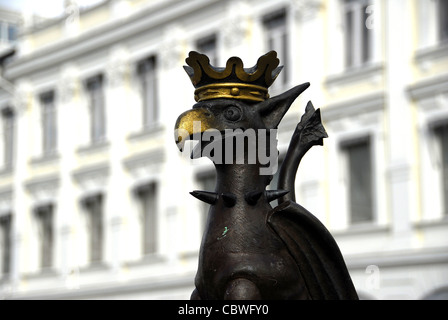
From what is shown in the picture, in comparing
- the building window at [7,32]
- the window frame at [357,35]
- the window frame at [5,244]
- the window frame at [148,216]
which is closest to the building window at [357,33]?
the window frame at [357,35]

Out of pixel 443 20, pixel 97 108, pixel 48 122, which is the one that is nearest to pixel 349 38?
pixel 443 20

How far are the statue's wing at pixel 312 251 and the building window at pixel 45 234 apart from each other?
26320 mm

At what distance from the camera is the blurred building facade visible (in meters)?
20.8

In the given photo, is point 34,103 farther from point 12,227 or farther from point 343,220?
point 343,220

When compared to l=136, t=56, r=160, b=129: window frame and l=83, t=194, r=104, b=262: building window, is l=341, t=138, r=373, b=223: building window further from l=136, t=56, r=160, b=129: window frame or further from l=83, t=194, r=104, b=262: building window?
l=83, t=194, r=104, b=262: building window

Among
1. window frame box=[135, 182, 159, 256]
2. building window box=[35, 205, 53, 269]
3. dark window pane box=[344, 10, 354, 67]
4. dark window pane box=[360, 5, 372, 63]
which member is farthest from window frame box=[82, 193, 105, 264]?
dark window pane box=[360, 5, 372, 63]

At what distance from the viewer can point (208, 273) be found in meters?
4.40

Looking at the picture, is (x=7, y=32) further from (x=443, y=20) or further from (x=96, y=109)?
(x=443, y=20)

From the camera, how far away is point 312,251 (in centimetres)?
452

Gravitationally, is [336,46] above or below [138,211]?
above

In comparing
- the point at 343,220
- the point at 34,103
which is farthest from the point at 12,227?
the point at 343,220

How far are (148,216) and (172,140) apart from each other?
2417 mm

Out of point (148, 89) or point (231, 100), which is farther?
point (148, 89)

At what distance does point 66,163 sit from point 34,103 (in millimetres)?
2388
